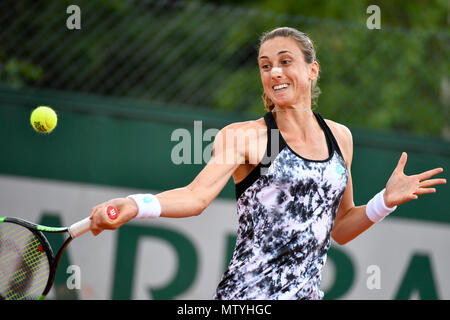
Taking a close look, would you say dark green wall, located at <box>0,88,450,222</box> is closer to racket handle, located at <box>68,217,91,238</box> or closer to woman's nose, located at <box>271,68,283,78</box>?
woman's nose, located at <box>271,68,283,78</box>

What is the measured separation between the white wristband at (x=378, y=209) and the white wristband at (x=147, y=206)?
124cm

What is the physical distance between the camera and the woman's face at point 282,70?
3.54 metres

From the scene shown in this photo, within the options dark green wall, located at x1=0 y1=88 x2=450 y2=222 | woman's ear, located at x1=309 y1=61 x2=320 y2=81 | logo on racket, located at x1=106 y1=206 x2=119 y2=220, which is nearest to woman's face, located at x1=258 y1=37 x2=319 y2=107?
woman's ear, located at x1=309 y1=61 x2=320 y2=81

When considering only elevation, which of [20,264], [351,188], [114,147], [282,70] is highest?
[114,147]

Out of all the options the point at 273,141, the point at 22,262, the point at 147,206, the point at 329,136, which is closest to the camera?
the point at 147,206

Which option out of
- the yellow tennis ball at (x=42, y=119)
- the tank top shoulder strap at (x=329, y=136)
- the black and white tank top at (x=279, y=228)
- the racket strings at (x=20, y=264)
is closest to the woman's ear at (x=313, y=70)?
the tank top shoulder strap at (x=329, y=136)

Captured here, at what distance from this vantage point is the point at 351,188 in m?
3.84

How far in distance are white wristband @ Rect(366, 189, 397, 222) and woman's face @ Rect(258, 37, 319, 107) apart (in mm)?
674

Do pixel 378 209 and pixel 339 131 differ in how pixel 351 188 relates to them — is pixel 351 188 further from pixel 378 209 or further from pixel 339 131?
pixel 339 131

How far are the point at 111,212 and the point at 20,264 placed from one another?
141 cm

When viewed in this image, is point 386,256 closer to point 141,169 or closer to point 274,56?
point 141,169

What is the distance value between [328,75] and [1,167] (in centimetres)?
334

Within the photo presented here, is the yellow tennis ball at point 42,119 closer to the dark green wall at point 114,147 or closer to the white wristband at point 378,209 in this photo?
the white wristband at point 378,209

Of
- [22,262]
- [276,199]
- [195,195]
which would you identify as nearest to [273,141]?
[276,199]
